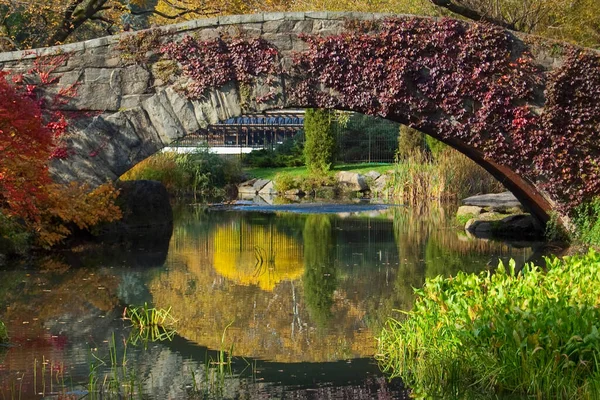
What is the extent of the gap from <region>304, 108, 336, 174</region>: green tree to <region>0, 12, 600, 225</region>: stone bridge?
43.0 feet

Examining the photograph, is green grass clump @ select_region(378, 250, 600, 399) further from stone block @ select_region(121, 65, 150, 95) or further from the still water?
stone block @ select_region(121, 65, 150, 95)

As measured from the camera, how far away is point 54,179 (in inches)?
539

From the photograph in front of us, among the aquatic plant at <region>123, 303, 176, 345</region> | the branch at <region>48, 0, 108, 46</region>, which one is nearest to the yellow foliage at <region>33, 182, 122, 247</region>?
the aquatic plant at <region>123, 303, 176, 345</region>

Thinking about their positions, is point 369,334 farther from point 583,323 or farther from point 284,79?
point 284,79

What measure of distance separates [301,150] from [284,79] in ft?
56.0

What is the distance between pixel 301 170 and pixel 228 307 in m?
19.0

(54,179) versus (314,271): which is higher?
(54,179)

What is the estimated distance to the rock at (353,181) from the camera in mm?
25953

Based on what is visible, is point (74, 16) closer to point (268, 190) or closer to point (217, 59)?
point (217, 59)

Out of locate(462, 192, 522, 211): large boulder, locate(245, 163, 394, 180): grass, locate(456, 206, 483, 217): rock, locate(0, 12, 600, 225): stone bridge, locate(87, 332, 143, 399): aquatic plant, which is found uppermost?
locate(0, 12, 600, 225): stone bridge

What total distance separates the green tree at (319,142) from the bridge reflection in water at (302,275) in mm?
7865

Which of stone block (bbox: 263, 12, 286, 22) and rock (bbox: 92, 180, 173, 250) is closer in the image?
stone block (bbox: 263, 12, 286, 22)

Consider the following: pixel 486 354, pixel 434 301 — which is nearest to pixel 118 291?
pixel 434 301

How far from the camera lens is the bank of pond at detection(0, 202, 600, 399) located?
6.44 m
